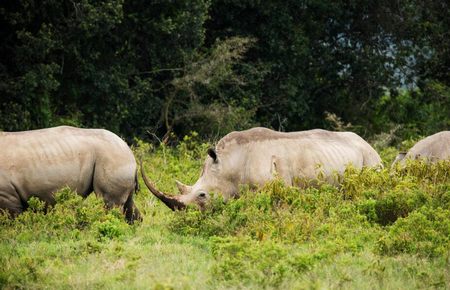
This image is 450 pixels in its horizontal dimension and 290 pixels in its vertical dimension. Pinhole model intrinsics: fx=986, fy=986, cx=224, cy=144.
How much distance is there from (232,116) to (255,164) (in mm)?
10304

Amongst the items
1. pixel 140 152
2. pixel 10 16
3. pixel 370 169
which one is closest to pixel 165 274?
pixel 370 169

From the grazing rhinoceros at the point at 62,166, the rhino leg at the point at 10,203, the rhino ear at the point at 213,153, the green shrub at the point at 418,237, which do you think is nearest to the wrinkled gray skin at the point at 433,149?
the rhino ear at the point at 213,153

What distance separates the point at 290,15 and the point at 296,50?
4.01ft

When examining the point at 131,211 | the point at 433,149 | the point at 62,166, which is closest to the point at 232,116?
the point at 433,149

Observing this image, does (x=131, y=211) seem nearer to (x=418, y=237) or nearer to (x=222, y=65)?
(x=418, y=237)

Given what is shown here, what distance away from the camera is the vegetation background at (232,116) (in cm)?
968

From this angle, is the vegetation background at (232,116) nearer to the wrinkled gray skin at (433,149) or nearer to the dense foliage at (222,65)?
the dense foliage at (222,65)

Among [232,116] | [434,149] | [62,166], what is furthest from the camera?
[232,116]

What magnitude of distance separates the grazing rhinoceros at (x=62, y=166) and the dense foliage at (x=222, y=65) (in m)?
7.45

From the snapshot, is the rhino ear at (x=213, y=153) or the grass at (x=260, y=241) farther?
the rhino ear at (x=213, y=153)

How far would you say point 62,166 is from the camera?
1257 cm

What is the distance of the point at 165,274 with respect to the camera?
9.54m

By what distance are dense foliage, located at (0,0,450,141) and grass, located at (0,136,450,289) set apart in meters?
8.00

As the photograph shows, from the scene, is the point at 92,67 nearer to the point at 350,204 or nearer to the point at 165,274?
the point at 350,204
